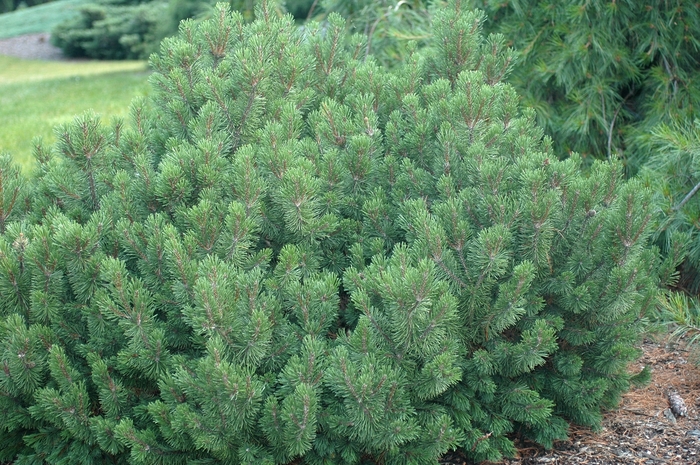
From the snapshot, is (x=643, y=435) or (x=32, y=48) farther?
(x=32, y=48)

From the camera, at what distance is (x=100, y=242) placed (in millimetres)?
2551

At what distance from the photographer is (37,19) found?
28.3 m

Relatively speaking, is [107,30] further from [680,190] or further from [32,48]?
[680,190]

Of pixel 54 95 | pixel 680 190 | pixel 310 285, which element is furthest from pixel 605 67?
pixel 54 95

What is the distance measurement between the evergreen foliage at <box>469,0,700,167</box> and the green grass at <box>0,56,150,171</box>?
304 cm

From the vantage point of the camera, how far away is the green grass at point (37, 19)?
1049 inches

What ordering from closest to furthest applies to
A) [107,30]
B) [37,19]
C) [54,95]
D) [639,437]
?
[639,437] → [54,95] → [107,30] → [37,19]

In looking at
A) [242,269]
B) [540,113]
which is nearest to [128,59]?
[540,113]

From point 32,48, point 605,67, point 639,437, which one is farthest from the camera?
point 32,48

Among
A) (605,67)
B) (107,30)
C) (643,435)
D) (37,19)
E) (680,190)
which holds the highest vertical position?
(605,67)

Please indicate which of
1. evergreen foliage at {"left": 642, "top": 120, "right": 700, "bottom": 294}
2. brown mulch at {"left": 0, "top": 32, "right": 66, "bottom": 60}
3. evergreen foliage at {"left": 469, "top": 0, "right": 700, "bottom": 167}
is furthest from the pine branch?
brown mulch at {"left": 0, "top": 32, "right": 66, "bottom": 60}

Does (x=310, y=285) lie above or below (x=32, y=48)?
above

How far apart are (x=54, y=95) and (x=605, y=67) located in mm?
11596

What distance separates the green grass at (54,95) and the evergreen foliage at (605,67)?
9.99 ft
